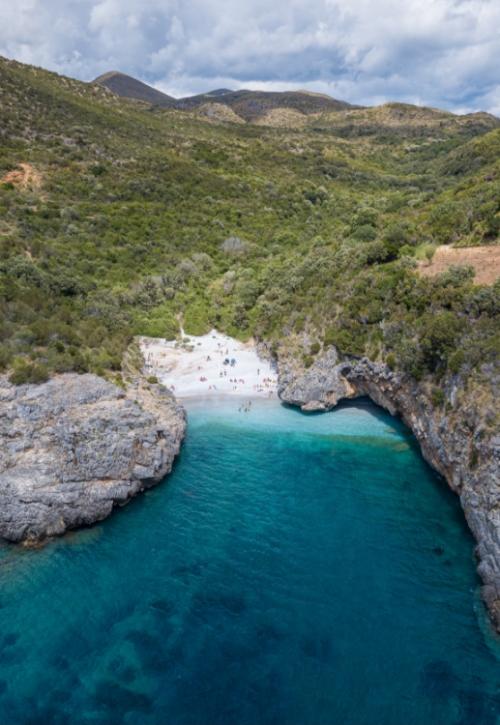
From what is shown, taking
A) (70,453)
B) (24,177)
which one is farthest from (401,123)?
(70,453)

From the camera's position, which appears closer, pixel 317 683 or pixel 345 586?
pixel 317 683

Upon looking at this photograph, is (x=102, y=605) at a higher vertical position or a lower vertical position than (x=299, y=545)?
lower

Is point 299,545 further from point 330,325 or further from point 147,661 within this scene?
point 330,325

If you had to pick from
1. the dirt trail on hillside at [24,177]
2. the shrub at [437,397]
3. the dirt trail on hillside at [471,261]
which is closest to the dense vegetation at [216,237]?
the dirt trail on hillside at [24,177]

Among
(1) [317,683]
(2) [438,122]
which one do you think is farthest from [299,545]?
(2) [438,122]

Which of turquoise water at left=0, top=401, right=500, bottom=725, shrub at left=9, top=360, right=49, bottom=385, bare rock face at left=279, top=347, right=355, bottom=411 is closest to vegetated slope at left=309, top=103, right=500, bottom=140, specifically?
bare rock face at left=279, top=347, right=355, bottom=411
